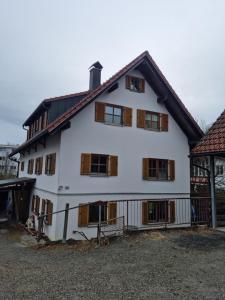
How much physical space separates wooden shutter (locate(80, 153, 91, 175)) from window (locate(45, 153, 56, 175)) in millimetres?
1404

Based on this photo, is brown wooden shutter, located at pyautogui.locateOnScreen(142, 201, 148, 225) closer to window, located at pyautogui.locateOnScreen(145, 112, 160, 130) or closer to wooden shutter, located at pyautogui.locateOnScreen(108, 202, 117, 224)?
wooden shutter, located at pyautogui.locateOnScreen(108, 202, 117, 224)

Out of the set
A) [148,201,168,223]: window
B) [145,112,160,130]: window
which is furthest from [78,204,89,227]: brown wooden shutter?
[145,112,160,130]: window

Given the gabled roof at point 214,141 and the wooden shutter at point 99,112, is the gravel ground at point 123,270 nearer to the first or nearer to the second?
the gabled roof at point 214,141

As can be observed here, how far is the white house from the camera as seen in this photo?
40.3ft

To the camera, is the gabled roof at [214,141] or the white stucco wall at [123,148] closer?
the gabled roof at [214,141]

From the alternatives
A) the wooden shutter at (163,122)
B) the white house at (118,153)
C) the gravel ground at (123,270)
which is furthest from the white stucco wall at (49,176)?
the wooden shutter at (163,122)

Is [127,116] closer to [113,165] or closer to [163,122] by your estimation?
[163,122]

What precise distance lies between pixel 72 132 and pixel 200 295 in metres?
8.73

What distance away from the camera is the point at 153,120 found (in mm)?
15031

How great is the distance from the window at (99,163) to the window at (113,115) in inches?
72.9

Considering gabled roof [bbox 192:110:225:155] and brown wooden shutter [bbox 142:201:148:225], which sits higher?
gabled roof [bbox 192:110:225:155]

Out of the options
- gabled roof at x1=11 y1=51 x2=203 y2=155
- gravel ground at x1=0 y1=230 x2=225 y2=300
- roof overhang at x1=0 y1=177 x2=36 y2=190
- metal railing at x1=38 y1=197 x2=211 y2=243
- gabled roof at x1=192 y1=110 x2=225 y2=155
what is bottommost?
gravel ground at x1=0 y1=230 x2=225 y2=300

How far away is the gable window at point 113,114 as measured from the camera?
13.3 metres

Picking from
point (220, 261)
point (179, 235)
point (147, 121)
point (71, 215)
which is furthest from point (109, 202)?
point (220, 261)
